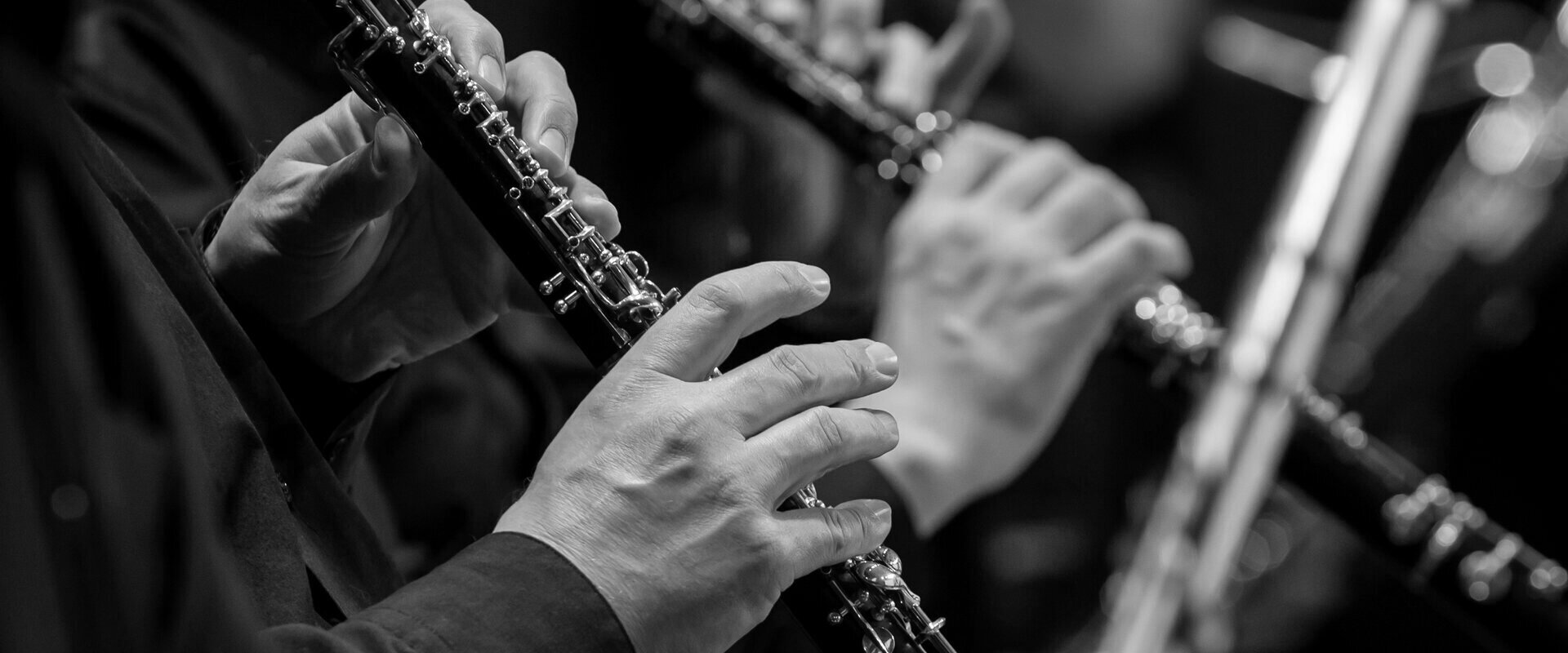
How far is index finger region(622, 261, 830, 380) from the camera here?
430 mm

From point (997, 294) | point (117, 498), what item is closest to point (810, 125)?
point (997, 294)

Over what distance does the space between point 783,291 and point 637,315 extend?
0.23 feet

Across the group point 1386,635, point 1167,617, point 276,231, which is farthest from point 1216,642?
point 276,231

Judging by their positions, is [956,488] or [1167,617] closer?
[956,488]

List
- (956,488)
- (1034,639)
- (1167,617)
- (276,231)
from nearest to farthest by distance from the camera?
(276,231), (956,488), (1167,617), (1034,639)

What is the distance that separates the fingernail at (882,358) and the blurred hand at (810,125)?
0.23 meters

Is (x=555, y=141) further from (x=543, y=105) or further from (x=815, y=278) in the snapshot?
(x=815, y=278)

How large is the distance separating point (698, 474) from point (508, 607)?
3.1 inches

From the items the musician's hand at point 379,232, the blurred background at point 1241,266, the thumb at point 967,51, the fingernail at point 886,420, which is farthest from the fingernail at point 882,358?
the thumb at point 967,51

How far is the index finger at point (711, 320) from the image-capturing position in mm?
430

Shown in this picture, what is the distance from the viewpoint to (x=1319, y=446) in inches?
35.8

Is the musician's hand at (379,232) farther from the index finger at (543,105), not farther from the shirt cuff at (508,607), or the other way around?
the shirt cuff at (508,607)

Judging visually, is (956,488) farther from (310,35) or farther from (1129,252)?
(310,35)

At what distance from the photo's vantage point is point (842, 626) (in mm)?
486
